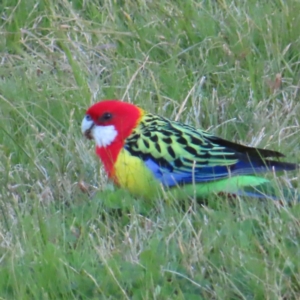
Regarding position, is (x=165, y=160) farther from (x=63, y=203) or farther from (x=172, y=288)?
(x=172, y=288)

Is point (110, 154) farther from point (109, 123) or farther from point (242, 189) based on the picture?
point (242, 189)

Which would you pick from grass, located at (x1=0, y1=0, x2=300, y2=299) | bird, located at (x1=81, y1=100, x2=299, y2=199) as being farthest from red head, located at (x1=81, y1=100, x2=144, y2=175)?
grass, located at (x1=0, y1=0, x2=300, y2=299)

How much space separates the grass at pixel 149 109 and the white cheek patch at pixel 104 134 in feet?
0.49

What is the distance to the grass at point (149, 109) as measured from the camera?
10.0 feet

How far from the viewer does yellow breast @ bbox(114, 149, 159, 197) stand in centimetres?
364

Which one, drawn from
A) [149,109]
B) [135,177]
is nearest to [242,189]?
[135,177]

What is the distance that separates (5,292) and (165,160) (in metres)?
0.95

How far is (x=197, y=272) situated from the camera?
3.09 meters

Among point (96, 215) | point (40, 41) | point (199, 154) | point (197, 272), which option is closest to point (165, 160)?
point (199, 154)

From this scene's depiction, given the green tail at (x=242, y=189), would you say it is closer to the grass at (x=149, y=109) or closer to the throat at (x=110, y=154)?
the grass at (x=149, y=109)

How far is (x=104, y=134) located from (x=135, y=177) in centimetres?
34

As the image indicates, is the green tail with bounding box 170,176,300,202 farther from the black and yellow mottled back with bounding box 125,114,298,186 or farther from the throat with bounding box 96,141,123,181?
the throat with bounding box 96,141,123,181

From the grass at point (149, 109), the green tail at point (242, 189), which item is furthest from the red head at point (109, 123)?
the green tail at point (242, 189)

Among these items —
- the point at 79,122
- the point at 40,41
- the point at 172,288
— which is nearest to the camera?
the point at 172,288
